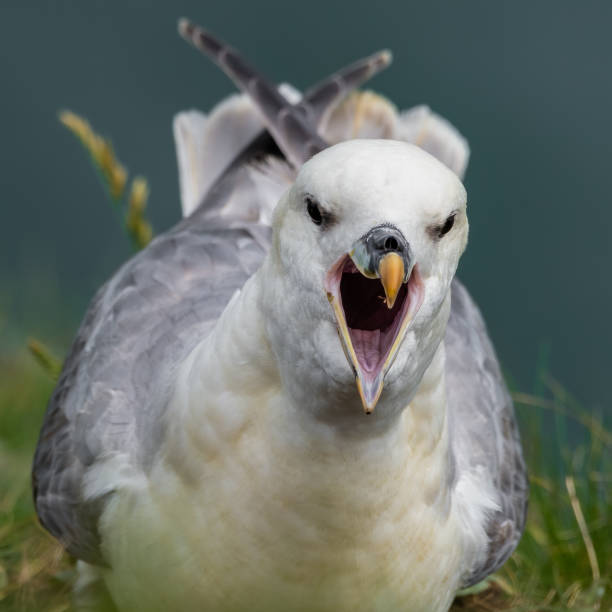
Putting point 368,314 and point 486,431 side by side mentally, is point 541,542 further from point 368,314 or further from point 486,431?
point 368,314

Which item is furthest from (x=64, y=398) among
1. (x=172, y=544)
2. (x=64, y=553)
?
(x=172, y=544)

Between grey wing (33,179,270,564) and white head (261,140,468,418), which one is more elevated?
white head (261,140,468,418)

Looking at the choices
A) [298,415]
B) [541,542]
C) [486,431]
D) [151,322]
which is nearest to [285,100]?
[151,322]

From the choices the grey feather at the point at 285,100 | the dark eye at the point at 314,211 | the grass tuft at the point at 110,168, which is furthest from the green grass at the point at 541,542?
the dark eye at the point at 314,211

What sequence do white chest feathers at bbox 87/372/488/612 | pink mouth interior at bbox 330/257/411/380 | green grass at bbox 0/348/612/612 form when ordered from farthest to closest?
green grass at bbox 0/348/612/612 → white chest feathers at bbox 87/372/488/612 → pink mouth interior at bbox 330/257/411/380

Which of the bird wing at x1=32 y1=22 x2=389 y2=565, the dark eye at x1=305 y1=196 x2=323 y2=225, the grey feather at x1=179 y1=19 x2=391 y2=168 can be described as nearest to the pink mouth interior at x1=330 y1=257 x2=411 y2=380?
the dark eye at x1=305 y1=196 x2=323 y2=225

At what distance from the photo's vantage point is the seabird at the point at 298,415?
87.9 inches

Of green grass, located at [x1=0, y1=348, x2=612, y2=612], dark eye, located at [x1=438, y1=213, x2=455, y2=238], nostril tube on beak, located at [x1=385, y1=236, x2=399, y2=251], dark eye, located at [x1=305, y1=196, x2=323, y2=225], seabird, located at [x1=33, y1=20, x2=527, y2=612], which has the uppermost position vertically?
dark eye, located at [x1=305, y1=196, x2=323, y2=225]

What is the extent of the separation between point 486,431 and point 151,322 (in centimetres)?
95

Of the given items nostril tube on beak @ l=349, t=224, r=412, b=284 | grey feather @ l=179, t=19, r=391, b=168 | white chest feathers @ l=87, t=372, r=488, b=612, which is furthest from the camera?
grey feather @ l=179, t=19, r=391, b=168

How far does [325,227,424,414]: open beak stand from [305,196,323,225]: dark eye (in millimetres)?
101

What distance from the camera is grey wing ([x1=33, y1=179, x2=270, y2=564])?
3.06 meters

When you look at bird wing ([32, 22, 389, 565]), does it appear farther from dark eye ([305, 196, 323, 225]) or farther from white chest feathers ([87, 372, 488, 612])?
dark eye ([305, 196, 323, 225])

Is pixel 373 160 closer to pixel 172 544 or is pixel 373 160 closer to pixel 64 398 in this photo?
pixel 172 544
